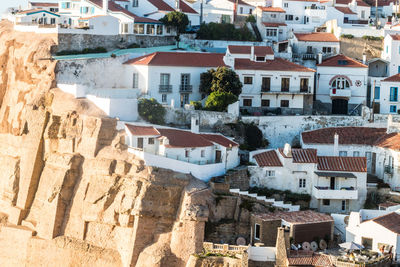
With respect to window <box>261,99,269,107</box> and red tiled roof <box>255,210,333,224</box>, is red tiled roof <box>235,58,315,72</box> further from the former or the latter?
red tiled roof <box>255,210,333,224</box>

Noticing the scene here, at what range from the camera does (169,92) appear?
223ft

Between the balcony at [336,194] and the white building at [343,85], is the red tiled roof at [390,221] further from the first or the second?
the white building at [343,85]

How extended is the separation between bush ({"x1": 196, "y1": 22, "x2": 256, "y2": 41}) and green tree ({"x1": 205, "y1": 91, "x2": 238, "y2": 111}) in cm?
1191

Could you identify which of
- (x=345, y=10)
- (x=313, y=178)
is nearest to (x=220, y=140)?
(x=313, y=178)

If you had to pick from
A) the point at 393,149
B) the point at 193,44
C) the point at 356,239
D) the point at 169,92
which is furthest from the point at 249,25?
the point at 356,239

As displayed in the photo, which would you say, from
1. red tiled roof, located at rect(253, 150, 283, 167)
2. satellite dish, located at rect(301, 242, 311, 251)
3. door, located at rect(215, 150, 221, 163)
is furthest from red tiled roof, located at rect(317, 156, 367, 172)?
satellite dish, located at rect(301, 242, 311, 251)

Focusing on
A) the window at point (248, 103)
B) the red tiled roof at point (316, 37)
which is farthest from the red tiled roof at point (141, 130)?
the red tiled roof at point (316, 37)

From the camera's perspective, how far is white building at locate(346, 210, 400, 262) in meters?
56.3

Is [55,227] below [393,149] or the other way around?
below

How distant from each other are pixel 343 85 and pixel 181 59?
1095 centimetres

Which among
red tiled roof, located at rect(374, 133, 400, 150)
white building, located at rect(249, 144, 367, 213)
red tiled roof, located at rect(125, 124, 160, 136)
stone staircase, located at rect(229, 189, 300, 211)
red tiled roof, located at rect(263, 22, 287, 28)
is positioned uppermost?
red tiled roof, located at rect(263, 22, 287, 28)

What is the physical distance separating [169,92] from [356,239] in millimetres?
16457

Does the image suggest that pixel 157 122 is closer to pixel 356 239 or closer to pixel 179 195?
pixel 179 195

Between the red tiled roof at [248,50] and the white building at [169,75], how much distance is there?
2.07 meters
